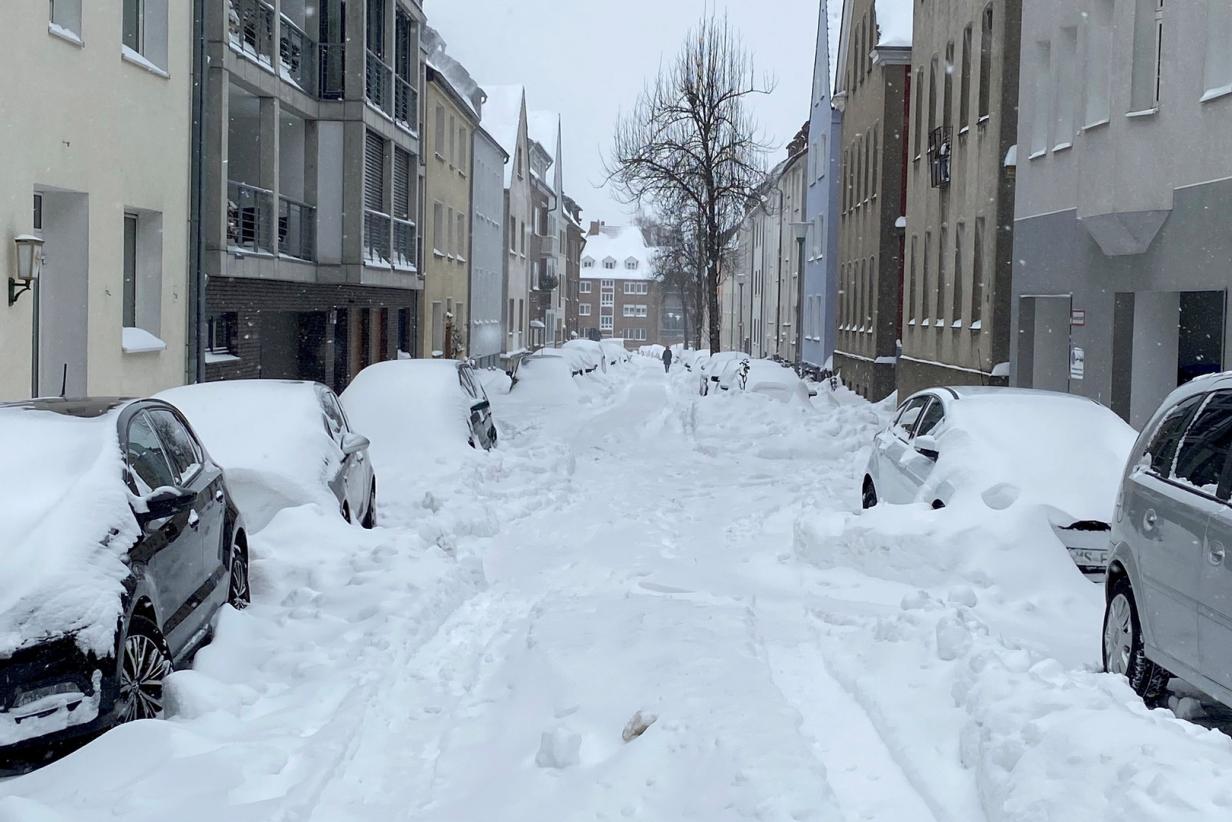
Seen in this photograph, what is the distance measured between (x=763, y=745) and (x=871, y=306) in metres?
32.4

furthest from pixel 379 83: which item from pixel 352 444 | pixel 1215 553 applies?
pixel 1215 553

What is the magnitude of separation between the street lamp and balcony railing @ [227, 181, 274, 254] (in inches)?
260

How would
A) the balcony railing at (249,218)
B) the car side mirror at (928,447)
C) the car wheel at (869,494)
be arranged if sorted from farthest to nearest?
the balcony railing at (249,218) → the car wheel at (869,494) → the car side mirror at (928,447)

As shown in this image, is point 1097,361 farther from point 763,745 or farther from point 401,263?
point 401,263

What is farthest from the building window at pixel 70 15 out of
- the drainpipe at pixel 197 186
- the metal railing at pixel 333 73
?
the metal railing at pixel 333 73

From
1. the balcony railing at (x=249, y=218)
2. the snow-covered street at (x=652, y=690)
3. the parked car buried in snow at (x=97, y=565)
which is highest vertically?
the balcony railing at (x=249, y=218)

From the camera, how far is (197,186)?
18.5 m

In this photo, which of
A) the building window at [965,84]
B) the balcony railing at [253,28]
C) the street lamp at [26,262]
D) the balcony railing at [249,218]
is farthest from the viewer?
the building window at [965,84]

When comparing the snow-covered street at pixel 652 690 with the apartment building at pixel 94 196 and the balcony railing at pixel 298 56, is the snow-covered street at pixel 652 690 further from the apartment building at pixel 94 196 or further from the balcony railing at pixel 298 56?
the balcony railing at pixel 298 56

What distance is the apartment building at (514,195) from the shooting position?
56438mm

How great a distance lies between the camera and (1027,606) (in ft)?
28.1

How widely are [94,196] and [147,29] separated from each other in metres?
3.17

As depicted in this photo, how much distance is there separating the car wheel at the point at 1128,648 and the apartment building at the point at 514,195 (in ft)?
159

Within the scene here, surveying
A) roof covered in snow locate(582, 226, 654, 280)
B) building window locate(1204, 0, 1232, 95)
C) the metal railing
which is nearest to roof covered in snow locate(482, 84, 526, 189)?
the metal railing
